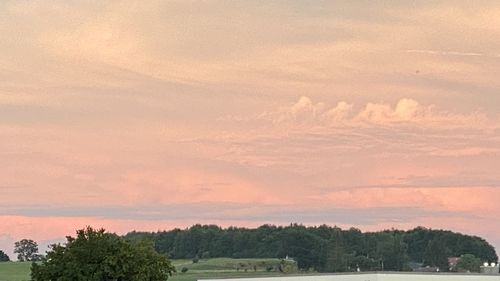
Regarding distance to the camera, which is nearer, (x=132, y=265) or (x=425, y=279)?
(x=132, y=265)

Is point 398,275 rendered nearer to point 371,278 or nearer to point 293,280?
point 371,278

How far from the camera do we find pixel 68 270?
89.4m

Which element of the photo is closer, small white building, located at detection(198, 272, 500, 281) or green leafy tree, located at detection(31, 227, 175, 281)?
green leafy tree, located at detection(31, 227, 175, 281)

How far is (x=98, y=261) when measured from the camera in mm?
90062

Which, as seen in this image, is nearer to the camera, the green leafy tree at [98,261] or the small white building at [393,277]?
the green leafy tree at [98,261]

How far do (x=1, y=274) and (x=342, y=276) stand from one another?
10331cm

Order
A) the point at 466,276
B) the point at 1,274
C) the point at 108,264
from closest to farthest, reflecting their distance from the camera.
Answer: the point at 108,264 < the point at 466,276 < the point at 1,274

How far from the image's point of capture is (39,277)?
299 feet

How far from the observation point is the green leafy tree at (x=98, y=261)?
293ft

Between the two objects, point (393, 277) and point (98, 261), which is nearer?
point (98, 261)

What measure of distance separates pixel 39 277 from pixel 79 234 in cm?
436

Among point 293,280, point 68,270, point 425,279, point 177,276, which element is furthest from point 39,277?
point 177,276

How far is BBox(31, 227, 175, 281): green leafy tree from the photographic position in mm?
89188

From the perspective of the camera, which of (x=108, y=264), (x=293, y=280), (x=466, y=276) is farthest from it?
→ (x=293, y=280)
